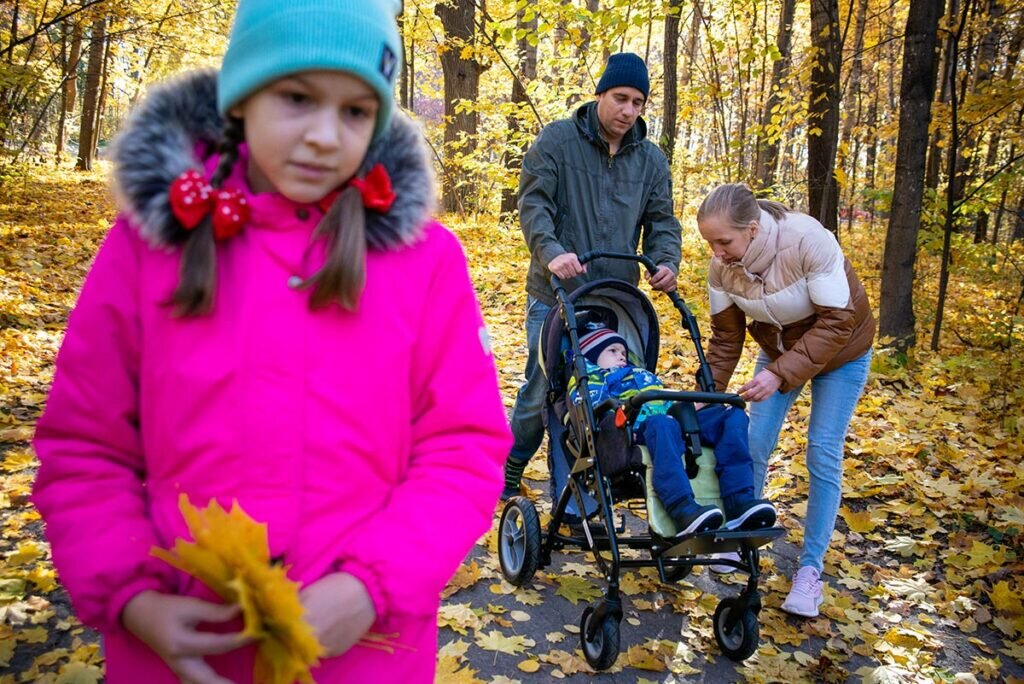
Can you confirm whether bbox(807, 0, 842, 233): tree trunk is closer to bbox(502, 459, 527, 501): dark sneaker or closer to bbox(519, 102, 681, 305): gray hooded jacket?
bbox(519, 102, 681, 305): gray hooded jacket

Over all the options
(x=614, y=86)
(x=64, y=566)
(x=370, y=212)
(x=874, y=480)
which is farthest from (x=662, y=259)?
(x=64, y=566)

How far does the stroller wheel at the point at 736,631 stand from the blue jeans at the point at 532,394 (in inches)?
57.3

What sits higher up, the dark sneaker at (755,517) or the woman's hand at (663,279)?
the woman's hand at (663,279)

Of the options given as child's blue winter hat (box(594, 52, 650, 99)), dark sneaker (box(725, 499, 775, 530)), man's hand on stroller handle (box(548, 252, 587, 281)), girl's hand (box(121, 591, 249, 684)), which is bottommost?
dark sneaker (box(725, 499, 775, 530))

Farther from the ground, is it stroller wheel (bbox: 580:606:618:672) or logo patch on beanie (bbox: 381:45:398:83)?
logo patch on beanie (bbox: 381:45:398:83)

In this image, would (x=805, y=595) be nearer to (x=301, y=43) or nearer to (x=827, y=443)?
(x=827, y=443)

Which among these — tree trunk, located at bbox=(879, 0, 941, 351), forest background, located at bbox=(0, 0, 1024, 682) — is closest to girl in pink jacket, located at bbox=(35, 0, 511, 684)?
forest background, located at bbox=(0, 0, 1024, 682)

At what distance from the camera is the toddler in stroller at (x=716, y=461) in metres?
3.01

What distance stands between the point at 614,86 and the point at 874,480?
355 centimetres

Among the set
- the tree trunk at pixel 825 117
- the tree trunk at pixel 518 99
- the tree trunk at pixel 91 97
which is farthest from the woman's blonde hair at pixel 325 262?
the tree trunk at pixel 91 97

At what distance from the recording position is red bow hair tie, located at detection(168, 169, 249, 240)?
1132mm

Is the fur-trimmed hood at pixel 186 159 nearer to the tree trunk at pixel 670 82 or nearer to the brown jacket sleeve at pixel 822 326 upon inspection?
the brown jacket sleeve at pixel 822 326

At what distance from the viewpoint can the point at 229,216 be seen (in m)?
1.16

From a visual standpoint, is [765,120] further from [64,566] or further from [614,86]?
[64,566]
